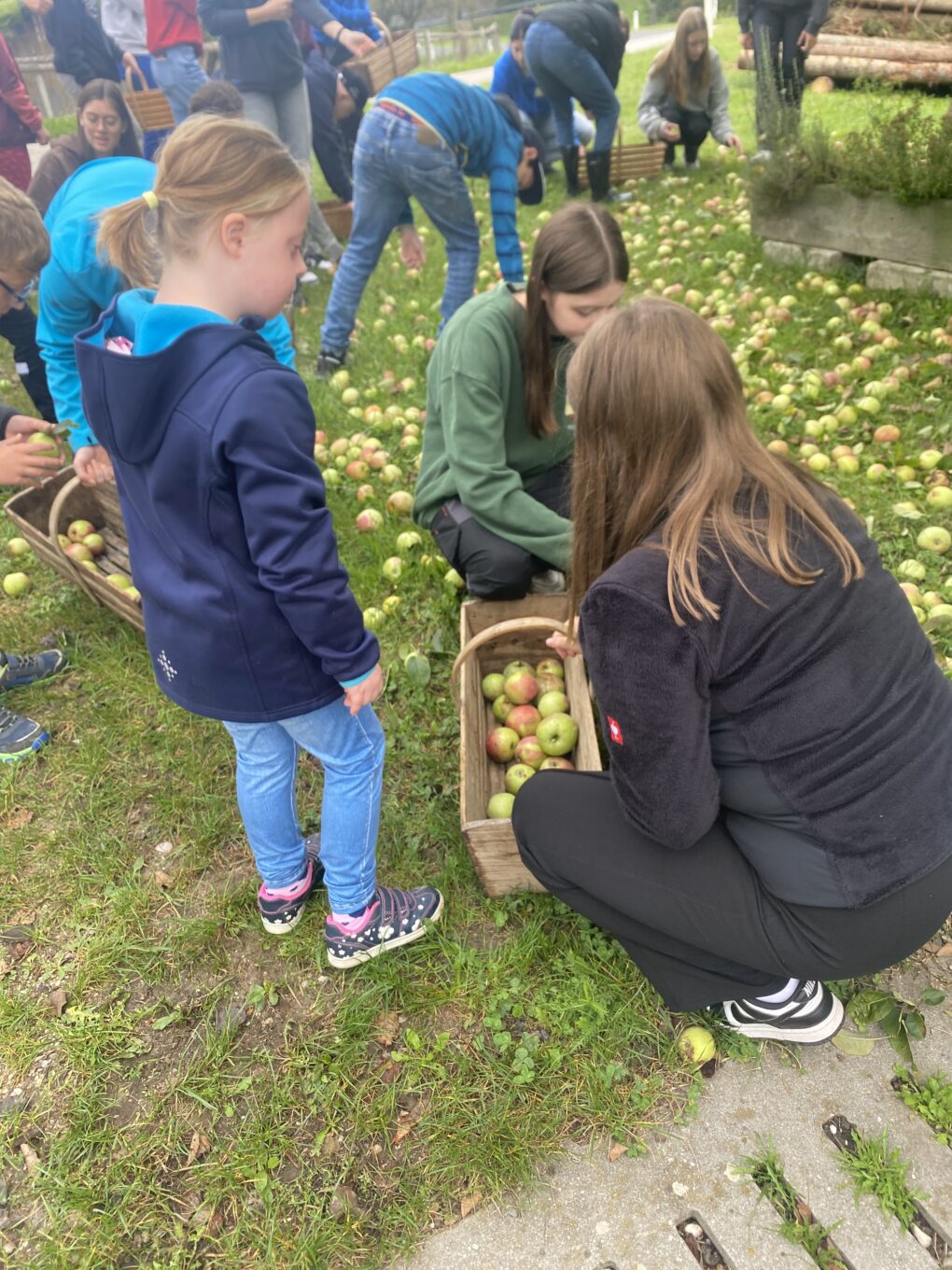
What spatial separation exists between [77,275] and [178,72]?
422 centimetres

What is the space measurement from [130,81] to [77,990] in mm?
7477

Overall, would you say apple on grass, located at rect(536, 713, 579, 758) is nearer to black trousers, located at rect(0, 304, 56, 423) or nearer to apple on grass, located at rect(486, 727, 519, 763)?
apple on grass, located at rect(486, 727, 519, 763)

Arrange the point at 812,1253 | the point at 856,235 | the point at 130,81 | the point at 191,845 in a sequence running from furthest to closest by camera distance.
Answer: the point at 130,81, the point at 856,235, the point at 191,845, the point at 812,1253

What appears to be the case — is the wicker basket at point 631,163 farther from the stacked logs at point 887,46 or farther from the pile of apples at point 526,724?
the pile of apples at point 526,724

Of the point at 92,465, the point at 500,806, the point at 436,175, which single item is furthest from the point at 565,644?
the point at 436,175

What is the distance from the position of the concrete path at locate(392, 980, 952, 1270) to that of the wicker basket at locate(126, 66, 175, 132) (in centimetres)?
744

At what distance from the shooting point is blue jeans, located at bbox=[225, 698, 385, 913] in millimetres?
1969

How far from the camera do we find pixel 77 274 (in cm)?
301

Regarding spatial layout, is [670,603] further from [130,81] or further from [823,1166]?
[130,81]

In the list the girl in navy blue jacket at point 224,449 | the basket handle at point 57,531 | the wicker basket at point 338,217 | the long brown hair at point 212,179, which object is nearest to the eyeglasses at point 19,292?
the basket handle at point 57,531

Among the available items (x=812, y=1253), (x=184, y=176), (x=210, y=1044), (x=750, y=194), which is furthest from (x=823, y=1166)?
(x=750, y=194)

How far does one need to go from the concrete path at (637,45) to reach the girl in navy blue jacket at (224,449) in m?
19.7

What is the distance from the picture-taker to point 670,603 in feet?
4.77

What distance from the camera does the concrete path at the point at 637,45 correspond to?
62.9ft
